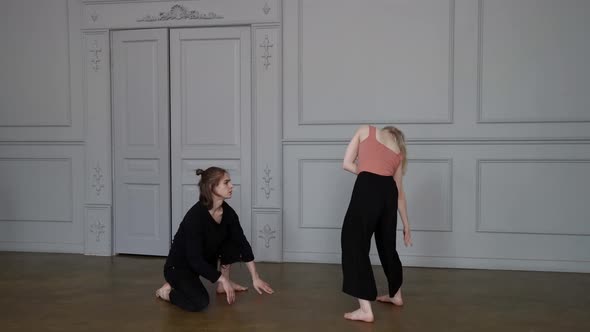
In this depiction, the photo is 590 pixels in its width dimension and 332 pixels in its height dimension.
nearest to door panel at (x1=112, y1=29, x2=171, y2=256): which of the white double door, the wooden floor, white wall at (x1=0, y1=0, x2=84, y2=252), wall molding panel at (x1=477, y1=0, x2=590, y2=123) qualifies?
the white double door

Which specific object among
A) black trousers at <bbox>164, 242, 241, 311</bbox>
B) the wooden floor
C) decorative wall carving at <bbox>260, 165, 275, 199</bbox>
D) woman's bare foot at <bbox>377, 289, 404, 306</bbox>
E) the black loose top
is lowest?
the wooden floor

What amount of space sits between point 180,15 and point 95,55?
890 millimetres

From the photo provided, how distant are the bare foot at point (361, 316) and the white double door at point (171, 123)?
6.09 feet

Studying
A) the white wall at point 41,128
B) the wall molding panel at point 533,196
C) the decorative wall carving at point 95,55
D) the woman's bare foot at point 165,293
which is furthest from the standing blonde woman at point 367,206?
the white wall at point 41,128

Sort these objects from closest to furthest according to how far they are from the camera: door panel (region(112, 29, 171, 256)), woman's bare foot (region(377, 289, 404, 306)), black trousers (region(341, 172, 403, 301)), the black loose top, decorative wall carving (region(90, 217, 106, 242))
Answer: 1. black trousers (region(341, 172, 403, 301))
2. the black loose top
3. woman's bare foot (region(377, 289, 404, 306))
4. door panel (region(112, 29, 171, 256))
5. decorative wall carving (region(90, 217, 106, 242))

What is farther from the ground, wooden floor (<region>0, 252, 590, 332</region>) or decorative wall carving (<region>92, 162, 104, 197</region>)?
decorative wall carving (<region>92, 162, 104, 197</region>)

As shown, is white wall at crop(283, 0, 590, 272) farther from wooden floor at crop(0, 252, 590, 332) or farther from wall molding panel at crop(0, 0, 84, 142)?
wall molding panel at crop(0, 0, 84, 142)

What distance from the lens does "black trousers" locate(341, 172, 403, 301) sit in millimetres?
2883

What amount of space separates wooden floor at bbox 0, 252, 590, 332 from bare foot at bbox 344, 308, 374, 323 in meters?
0.04

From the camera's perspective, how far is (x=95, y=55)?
4.83 meters

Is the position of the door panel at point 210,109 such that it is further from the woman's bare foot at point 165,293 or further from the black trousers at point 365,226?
the black trousers at point 365,226

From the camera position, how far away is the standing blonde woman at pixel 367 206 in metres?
2.89

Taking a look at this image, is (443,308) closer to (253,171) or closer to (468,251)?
(468,251)

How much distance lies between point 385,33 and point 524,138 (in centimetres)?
141
